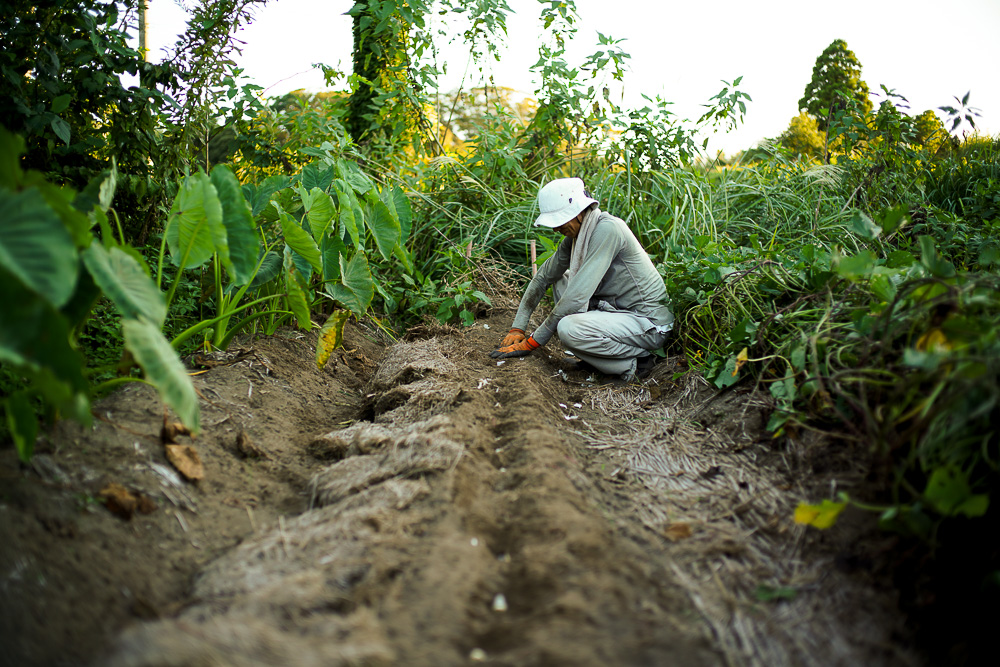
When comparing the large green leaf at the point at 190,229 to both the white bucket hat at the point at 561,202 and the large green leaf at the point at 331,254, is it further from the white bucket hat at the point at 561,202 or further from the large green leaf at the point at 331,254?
the white bucket hat at the point at 561,202

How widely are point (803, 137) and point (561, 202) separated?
597 centimetres

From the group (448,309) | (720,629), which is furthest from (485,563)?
(448,309)

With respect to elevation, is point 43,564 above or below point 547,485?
above

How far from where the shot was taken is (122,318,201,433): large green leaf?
1302mm

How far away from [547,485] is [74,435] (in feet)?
4.27

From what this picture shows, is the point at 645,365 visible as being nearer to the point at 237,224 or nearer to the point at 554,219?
the point at 554,219

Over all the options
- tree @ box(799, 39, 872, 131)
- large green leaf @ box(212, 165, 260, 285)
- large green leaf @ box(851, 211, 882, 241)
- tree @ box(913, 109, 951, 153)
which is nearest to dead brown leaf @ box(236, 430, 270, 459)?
large green leaf @ box(212, 165, 260, 285)

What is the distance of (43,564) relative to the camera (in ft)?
4.19

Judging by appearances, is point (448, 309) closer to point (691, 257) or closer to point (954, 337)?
point (691, 257)

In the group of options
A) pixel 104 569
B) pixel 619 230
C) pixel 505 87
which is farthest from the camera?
pixel 505 87

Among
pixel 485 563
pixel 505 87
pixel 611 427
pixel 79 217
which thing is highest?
pixel 505 87

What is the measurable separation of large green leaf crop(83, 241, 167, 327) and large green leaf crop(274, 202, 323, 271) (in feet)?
2.50

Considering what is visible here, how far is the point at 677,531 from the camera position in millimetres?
1566

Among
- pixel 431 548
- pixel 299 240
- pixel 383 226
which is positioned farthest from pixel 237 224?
pixel 431 548
